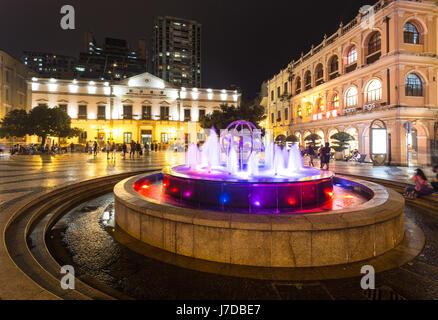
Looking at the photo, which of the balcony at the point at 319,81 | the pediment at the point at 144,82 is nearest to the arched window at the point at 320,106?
the balcony at the point at 319,81

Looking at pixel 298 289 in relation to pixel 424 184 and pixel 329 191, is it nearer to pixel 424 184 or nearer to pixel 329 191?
pixel 329 191

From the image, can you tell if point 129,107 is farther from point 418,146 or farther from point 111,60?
point 111,60

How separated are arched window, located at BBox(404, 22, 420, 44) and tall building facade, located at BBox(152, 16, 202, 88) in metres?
71.6

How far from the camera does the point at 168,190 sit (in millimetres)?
6426

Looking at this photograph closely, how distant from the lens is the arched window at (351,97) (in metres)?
24.1

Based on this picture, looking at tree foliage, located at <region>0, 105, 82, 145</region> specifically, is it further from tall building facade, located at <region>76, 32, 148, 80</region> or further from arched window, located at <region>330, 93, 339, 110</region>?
tall building facade, located at <region>76, 32, 148, 80</region>

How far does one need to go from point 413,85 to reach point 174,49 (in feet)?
266

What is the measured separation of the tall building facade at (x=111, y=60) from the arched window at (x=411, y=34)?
78.2 metres

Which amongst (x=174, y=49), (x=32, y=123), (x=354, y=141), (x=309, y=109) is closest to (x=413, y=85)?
(x=354, y=141)

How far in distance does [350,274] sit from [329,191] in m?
3.18

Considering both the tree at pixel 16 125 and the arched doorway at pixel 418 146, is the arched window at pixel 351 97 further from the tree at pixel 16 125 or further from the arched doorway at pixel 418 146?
the tree at pixel 16 125

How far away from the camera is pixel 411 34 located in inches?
771

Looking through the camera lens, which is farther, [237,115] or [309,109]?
[309,109]
